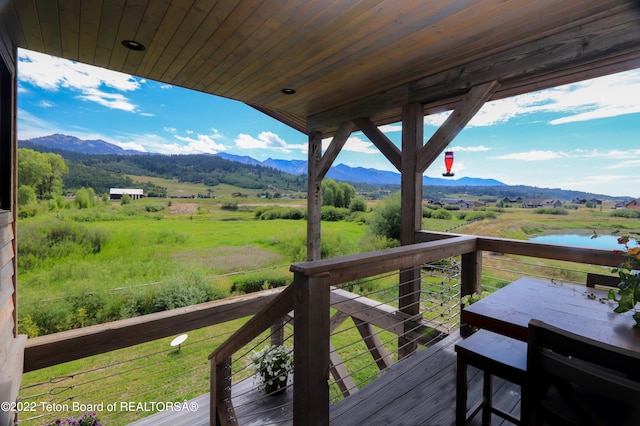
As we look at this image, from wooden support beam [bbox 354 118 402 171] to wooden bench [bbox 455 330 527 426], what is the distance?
83.3 inches

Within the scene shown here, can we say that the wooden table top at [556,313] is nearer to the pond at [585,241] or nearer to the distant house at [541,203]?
the pond at [585,241]

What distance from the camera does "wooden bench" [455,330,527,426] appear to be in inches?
48.3

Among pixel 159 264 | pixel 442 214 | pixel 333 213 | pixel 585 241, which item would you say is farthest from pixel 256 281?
pixel 585 241

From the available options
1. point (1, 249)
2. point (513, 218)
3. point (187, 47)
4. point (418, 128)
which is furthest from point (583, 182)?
point (1, 249)

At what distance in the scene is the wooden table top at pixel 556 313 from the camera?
1.16 m

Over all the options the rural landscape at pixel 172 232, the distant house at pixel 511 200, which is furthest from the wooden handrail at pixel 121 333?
the distant house at pixel 511 200

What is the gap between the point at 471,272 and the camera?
2438 millimetres

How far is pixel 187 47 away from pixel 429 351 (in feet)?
10.4

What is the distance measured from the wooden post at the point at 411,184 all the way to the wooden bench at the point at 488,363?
4.95ft

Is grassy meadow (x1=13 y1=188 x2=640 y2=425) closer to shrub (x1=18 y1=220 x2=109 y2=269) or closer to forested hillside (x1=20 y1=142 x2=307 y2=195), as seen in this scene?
shrub (x1=18 y1=220 x2=109 y2=269)

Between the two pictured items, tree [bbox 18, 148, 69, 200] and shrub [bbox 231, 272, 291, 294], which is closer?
tree [bbox 18, 148, 69, 200]

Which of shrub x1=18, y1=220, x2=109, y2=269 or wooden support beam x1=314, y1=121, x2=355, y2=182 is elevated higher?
wooden support beam x1=314, y1=121, x2=355, y2=182

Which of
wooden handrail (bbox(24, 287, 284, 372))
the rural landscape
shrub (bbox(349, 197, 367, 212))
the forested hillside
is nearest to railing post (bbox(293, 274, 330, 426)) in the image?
wooden handrail (bbox(24, 287, 284, 372))

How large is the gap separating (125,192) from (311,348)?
574cm
